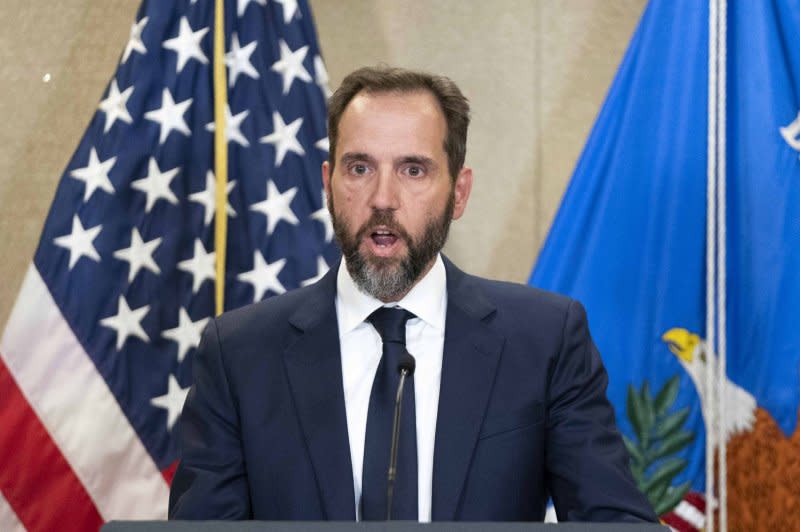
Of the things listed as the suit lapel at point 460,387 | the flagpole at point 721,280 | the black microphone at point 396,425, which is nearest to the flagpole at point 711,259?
Result: the flagpole at point 721,280

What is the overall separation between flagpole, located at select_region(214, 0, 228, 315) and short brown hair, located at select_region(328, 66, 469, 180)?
1.20m

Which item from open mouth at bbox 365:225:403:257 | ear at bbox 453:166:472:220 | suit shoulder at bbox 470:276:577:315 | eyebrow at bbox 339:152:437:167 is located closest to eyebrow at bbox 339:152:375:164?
eyebrow at bbox 339:152:437:167

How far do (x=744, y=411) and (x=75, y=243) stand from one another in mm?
1942

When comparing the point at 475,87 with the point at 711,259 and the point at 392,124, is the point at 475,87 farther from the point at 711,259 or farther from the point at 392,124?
the point at 392,124

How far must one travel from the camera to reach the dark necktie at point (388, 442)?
1.69 meters

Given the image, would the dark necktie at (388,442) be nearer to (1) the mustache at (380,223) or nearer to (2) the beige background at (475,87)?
(1) the mustache at (380,223)

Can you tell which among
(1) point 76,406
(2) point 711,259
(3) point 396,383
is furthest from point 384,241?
(1) point 76,406

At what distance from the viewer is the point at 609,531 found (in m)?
1.17

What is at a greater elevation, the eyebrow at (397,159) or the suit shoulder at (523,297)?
the eyebrow at (397,159)

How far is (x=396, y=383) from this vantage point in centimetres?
172

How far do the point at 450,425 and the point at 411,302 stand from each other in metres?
0.24

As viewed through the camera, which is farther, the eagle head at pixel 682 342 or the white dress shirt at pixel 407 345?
the eagle head at pixel 682 342

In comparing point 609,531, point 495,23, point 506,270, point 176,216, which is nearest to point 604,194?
point 506,270

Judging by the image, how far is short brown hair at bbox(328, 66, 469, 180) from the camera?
6.15 ft
